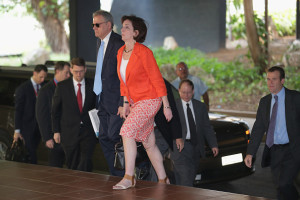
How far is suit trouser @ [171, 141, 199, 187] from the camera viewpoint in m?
9.26

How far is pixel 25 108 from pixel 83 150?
200 cm

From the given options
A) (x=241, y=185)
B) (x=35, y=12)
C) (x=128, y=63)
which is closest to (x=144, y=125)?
(x=128, y=63)

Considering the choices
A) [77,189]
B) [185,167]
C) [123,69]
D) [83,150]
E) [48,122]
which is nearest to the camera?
[123,69]

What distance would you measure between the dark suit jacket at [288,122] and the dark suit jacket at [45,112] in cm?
362

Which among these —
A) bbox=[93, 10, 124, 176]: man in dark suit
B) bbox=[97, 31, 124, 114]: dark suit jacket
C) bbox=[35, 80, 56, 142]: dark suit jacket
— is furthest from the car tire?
bbox=[97, 31, 124, 114]: dark suit jacket

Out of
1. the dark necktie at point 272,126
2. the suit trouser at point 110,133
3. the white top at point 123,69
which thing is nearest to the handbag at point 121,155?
the suit trouser at point 110,133

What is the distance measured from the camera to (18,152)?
36.4 ft

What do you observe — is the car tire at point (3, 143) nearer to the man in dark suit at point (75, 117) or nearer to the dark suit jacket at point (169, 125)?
the man in dark suit at point (75, 117)

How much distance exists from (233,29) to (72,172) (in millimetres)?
14101

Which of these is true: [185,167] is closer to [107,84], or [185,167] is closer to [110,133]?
[110,133]

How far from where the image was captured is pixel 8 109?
12.3 m

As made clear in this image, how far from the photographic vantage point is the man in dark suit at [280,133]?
7.99 m

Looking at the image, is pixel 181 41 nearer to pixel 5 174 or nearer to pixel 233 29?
pixel 233 29

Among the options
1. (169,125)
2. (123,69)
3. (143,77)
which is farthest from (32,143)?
(143,77)
